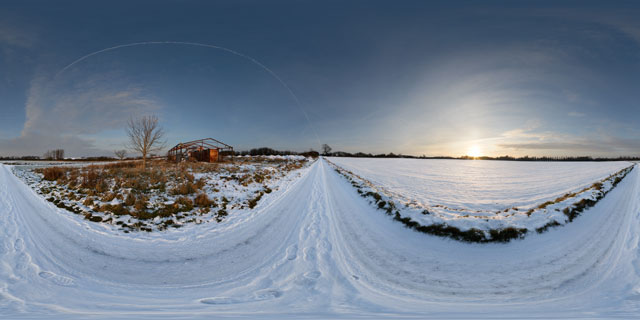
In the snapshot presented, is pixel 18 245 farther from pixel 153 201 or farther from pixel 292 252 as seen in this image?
pixel 292 252

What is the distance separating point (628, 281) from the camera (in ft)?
13.2

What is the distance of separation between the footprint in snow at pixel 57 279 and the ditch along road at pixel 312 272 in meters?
0.03

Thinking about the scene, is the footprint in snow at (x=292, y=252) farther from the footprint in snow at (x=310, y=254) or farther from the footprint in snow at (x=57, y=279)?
the footprint in snow at (x=57, y=279)

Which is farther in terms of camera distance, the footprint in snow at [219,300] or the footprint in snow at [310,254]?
the footprint in snow at [310,254]

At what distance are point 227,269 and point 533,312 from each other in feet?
14.8

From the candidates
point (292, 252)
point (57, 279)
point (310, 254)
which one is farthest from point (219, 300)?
point (57, 279)

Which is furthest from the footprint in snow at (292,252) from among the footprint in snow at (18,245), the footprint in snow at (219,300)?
the footprint in snow at (18,245)

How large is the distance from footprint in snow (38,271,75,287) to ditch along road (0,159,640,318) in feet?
0.10

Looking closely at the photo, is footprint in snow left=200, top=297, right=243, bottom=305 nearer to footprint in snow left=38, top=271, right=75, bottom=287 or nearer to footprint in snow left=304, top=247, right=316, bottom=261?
footprint in snow left=304, top=247, right=316, bottom=261

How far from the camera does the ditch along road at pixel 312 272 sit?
335cm

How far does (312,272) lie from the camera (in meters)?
4.02

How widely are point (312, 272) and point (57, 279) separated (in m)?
4.02

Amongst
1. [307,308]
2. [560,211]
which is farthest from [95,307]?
[560,211]

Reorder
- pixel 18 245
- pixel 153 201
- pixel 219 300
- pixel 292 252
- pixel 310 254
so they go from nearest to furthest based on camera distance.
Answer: pixel 219 300
pixel 310 254
pixel 292 252
pixel 18 245
pixel 153 201
